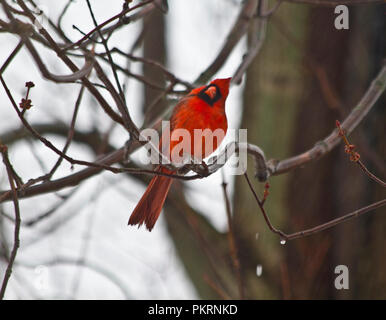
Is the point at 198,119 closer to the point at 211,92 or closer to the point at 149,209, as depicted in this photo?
the point at 211,92

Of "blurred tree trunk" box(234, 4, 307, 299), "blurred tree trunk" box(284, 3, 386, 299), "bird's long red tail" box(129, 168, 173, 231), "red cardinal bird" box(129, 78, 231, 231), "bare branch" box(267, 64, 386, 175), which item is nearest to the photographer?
"bare branch" box(267, 64, 386, 175)

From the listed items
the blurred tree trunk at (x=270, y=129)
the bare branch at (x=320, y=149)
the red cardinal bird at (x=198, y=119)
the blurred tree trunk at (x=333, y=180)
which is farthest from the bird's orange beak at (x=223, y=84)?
the blurred tree trunk at (x=270, y=129)

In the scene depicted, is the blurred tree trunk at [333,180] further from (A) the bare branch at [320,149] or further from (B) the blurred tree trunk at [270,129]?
(A) the bare branch at [320,149]

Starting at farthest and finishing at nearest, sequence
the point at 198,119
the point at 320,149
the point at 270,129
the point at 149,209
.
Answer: the point at 270,129 < the point at 198,119 < the point at 149,209 < the point at 320,149

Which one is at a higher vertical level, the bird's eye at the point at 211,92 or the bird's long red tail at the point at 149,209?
the bird's eye at the point at 211,92

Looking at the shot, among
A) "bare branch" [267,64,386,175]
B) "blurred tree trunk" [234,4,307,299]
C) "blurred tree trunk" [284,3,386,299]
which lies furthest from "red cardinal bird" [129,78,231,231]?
"blurred tree trunk" [234,4,307,299]

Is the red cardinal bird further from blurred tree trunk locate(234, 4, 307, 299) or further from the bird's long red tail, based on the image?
blurred tree trunk locate(234, 4, 307, 299)

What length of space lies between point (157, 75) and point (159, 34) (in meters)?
0.72

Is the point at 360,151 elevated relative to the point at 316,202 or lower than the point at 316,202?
elevated

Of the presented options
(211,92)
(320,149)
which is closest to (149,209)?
(211,92)

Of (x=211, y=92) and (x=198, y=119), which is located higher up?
(x=211, y=92)
